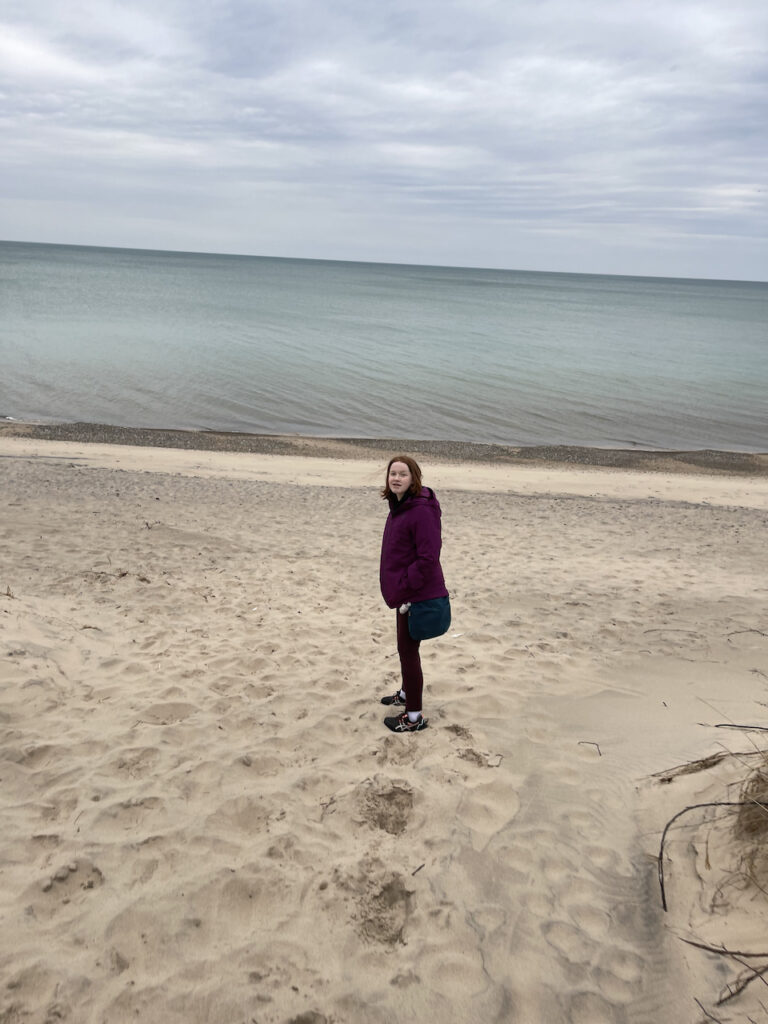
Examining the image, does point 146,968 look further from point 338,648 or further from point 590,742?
point 338,648

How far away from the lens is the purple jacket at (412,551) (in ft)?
13.1

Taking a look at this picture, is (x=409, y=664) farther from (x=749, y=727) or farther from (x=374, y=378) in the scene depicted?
(x=374, y=378)

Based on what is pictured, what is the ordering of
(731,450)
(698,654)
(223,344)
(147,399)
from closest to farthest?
1. (698,654)
2. (731,450)
3. (147,399)
4. (223,344)

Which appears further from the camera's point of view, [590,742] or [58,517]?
[58,517]

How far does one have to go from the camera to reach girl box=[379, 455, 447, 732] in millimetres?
3992

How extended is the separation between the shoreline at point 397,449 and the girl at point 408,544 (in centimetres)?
1394

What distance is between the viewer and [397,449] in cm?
1938

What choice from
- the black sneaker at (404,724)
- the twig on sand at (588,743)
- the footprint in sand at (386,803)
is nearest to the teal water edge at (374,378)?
the black sneaker at (404,724)

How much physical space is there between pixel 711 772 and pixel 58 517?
848cm

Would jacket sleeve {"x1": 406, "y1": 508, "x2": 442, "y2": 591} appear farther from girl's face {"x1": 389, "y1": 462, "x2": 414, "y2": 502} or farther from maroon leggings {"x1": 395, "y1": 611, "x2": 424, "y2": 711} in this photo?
maroon leggings {"x1": 395, "y1": 611, "x2": 424, "y2": 711}

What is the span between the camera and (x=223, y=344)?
35.3 m

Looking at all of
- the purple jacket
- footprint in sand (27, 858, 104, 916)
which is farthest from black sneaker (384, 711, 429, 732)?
footprint in sand (27, 858, 104, 916)

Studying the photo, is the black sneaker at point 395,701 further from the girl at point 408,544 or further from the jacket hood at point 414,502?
the jacket hood at point 414,502

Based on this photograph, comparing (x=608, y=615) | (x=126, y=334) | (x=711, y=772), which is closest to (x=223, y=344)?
(x=126, y=334)
